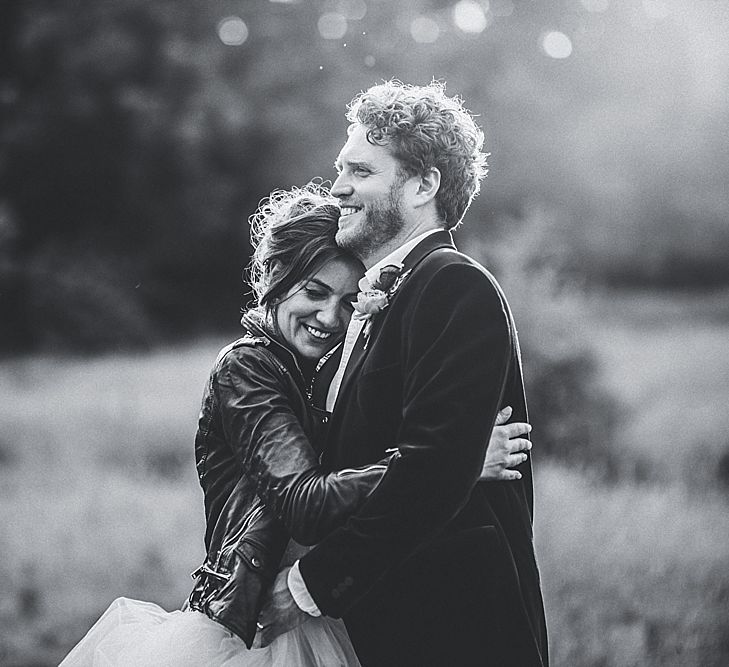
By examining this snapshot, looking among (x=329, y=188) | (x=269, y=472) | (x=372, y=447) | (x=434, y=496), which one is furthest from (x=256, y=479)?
(x=329, y=188)

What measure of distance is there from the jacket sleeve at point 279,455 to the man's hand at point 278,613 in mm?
144

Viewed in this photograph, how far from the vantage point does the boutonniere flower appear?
200cm

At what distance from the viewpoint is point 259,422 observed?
6.42 feet

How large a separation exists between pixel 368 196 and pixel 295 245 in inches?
8.8

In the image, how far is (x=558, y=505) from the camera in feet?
17.4

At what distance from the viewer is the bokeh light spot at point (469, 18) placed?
18.9 feet

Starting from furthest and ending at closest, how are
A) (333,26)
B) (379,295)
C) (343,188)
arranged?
1. (333,26)
2. (343,188)
3. (379,295)

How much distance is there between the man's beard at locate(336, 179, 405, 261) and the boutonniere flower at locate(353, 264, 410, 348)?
0.09 meters

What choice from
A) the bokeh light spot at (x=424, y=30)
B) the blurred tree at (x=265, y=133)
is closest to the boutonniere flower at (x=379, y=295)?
the blurred tree at (x=265, y=133)

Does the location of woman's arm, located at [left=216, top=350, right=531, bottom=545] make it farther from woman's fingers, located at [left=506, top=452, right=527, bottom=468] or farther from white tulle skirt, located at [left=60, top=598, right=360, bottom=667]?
white tulle skirt, located at [left=60, top=598, right=360, bottom=667]

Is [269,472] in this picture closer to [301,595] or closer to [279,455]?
[279,455]

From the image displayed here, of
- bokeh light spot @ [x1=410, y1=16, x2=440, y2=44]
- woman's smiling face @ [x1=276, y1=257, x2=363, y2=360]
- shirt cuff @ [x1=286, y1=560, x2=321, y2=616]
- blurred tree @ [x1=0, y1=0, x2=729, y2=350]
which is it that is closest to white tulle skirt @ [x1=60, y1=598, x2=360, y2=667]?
shirt cuff @ [x1=286, y1=560, x2=321, y2=616]

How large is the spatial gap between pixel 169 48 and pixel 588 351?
3.04 metres

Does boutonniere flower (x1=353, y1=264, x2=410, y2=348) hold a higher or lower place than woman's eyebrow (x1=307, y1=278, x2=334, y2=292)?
lower
